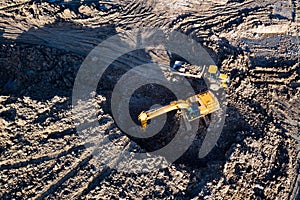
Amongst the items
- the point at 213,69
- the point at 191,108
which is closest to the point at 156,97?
the point at 191,108

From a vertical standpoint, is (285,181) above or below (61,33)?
below

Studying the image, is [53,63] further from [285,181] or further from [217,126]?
[285,181]

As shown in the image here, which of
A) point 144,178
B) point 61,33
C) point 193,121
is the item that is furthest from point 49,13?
point 144,178

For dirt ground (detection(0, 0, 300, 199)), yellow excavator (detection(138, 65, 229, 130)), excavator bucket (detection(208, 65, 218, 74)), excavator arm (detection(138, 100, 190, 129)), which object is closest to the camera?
dirt ground (detection(0, 0, 300, 199))

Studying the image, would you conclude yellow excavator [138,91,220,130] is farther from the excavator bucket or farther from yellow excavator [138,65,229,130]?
the excavator bucket

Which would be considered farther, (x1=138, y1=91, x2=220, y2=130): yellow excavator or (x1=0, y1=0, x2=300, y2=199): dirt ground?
(x1=138, y1=91, x2=220, y2=130): yellow excavator

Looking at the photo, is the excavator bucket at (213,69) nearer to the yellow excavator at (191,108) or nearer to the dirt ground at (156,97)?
the yellow excavator at (191,108)

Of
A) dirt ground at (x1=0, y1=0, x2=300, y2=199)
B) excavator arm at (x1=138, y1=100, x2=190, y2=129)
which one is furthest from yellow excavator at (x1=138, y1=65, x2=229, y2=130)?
dirt ground at (x1=0, y1=0, x2=300, y2=199)

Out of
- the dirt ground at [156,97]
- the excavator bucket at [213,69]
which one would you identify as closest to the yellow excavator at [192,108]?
the dirt ground at [156,97]

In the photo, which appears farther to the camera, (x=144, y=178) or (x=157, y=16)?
(x=157, y=16)
